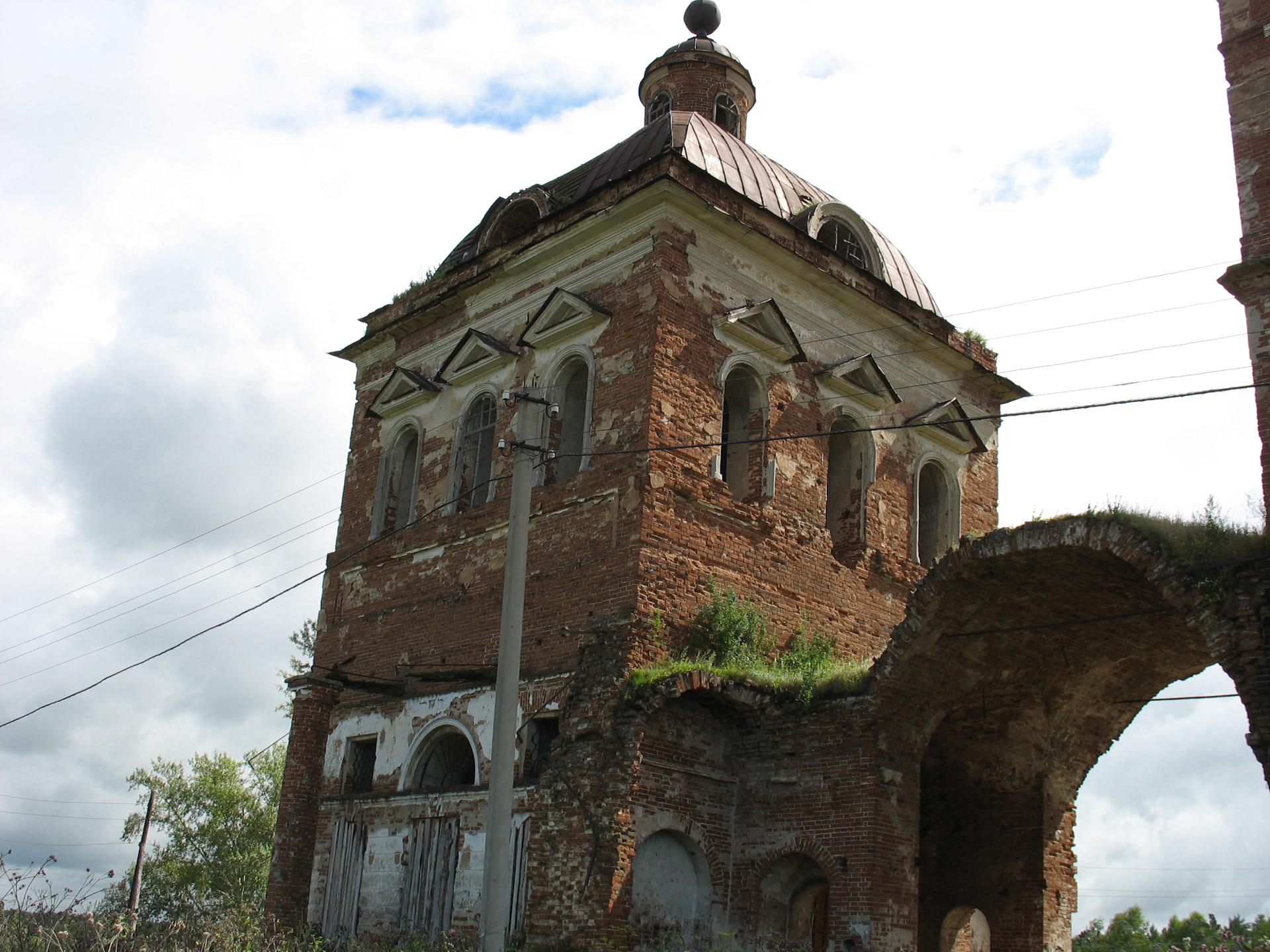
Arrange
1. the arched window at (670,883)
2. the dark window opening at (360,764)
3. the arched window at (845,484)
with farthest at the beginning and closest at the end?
the arched window at (845,484), the dark window opening at (360,764), the arched window at (670,883)

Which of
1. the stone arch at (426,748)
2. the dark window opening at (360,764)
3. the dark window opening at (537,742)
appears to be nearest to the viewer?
the dark window opening at (537,742)

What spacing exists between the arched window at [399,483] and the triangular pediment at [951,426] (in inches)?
291

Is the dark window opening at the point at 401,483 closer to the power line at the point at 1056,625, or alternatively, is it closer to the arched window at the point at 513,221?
the arched window at the point at 513,221

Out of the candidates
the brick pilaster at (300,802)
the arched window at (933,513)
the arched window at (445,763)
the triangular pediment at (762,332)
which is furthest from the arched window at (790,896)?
the brick pilaster at (300,802)

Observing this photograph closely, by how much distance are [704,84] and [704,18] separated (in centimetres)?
199

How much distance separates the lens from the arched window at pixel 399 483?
18.1m

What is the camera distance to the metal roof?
17.1 metres

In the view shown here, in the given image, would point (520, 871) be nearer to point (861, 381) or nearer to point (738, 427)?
point (738, 427)

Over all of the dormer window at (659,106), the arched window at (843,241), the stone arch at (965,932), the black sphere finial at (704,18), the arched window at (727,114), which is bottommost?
the stone arch at (965,932)

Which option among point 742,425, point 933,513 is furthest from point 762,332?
point 933,513

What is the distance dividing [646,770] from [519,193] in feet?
31.0

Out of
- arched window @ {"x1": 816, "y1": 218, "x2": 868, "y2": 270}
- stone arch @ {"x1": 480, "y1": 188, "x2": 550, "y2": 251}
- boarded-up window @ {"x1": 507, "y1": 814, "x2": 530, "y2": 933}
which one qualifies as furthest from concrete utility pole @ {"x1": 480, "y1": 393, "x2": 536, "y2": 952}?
arched window @ {"x1": 816, "y1": 218, "x2": 868, "y2": 270}

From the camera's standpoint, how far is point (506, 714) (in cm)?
1017

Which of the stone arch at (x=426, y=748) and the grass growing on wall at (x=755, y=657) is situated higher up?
the grass growing on wall at (x=755, y=657)
